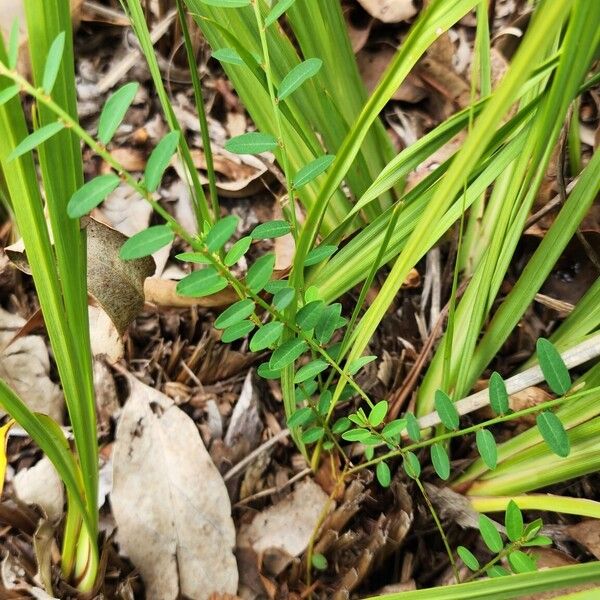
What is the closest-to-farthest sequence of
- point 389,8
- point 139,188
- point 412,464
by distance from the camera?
point 139,188 < point 412,464 < point 389,8

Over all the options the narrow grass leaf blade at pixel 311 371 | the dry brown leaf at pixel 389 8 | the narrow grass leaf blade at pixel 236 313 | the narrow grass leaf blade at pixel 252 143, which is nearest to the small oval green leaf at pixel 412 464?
the narrow grass leaf blade at pixel 311 371

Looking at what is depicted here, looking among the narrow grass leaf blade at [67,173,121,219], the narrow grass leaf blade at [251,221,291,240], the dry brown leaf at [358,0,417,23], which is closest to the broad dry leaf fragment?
the narrow grass leaf blade at [251,221,291,240]

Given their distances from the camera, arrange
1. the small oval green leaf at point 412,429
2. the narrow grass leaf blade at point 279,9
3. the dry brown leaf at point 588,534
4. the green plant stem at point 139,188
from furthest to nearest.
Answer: the dry brown leaf at point 588,534, the small oval green leaf at point 412,429, the narrow grass leaf blade at point 279,9, the green plant stem at point 139,188

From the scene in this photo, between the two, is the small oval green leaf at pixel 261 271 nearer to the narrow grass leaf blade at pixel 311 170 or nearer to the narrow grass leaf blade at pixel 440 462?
the narrow grass leaf blade at pixel 311 170

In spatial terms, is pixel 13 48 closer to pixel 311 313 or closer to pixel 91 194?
pixel 91 194

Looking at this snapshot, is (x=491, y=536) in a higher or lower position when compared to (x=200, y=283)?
lower

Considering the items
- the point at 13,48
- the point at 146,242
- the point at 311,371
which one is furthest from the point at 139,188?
the point at 311,371
